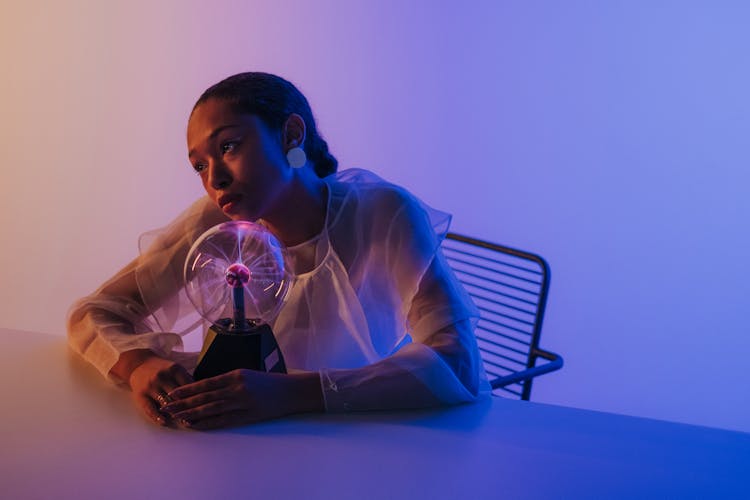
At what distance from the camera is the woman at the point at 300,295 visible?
1.11 metres

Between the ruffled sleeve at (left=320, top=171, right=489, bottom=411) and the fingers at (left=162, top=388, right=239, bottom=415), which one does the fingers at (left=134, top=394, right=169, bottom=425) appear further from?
the ruffled sleeve at (left=320, top=171, right=489, bottom=411)

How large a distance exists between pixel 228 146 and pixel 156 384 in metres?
0.44

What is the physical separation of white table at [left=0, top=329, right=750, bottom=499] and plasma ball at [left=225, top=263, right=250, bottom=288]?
0.23 m

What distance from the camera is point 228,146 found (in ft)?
4.17

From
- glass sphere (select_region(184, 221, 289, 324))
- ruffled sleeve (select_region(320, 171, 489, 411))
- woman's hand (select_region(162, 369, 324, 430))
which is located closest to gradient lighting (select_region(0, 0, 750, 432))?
ruffled sleeve (select_region(320, 171, 489, 411))

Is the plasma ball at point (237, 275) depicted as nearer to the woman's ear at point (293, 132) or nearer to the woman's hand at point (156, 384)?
the woman's hand at point (156, 384)

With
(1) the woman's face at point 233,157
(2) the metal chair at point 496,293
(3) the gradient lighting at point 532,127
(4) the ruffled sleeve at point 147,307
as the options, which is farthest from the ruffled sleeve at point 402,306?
(3) the gradient lighting at point 532,127

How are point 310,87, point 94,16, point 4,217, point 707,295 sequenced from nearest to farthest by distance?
point 707,295
point 310,87
point 94,16
point 4,217

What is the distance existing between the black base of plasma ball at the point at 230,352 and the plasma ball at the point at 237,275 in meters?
0.08

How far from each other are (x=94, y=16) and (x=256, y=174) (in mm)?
2171

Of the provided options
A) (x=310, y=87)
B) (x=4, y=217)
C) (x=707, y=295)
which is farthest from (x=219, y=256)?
(x=4, y=217)

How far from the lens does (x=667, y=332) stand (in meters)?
2.65

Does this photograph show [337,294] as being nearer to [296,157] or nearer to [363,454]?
[296,157]

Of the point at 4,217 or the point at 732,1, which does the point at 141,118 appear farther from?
the point at 732,1
